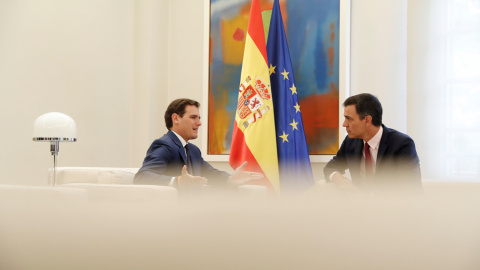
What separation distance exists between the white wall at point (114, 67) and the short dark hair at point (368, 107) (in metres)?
1.39

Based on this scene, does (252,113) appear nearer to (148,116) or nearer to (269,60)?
(269,60)

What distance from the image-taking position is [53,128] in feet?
10.1

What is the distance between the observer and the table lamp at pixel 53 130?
3.03 m

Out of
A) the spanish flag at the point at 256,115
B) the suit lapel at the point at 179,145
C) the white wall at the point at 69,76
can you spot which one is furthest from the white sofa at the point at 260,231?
the white wall at the point at 69,76

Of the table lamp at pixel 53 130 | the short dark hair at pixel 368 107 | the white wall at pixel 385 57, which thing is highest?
the white wall at pixel 385 57

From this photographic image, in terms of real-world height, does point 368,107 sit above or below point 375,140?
above

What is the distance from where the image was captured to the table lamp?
3033mm

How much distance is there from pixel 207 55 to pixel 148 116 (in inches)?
39.8

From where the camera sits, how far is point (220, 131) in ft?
17.9

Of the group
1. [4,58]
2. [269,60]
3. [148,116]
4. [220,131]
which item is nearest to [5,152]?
[4,58]

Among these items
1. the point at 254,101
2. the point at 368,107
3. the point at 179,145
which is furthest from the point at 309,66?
the point at 179,145

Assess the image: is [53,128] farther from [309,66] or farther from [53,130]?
[309,66]

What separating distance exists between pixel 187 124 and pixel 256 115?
3.56 ft

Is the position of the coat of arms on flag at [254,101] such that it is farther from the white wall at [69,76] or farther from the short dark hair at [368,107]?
the white wall at [69,76]
